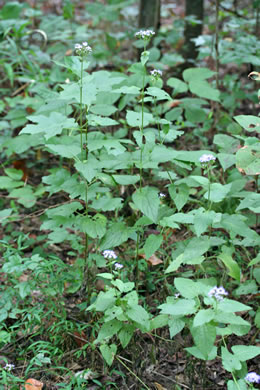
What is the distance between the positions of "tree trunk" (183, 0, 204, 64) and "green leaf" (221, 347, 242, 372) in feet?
11.8

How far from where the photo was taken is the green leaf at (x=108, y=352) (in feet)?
7.14

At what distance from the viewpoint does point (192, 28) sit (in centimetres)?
496

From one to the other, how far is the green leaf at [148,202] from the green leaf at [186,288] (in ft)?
1.05

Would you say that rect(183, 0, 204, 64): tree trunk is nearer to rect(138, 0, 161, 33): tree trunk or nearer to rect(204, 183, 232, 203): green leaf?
rect(138, 0, 161, 33): tree trunk

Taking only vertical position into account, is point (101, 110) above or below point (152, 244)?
above

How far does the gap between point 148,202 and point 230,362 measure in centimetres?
80

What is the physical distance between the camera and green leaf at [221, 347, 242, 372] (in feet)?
6.00

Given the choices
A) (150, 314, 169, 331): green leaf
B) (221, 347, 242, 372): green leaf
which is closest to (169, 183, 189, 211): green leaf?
(150, 314, 169, 331): green leaf

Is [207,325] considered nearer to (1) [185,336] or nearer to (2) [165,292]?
(1) [185,336]

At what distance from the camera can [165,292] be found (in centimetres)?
259

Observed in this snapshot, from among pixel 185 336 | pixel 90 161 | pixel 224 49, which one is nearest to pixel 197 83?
pixel 224 49

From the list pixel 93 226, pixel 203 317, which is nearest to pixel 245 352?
pixel 203 317

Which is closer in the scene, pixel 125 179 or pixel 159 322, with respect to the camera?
pixel 159 322

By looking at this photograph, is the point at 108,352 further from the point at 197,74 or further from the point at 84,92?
the point at 197,74
